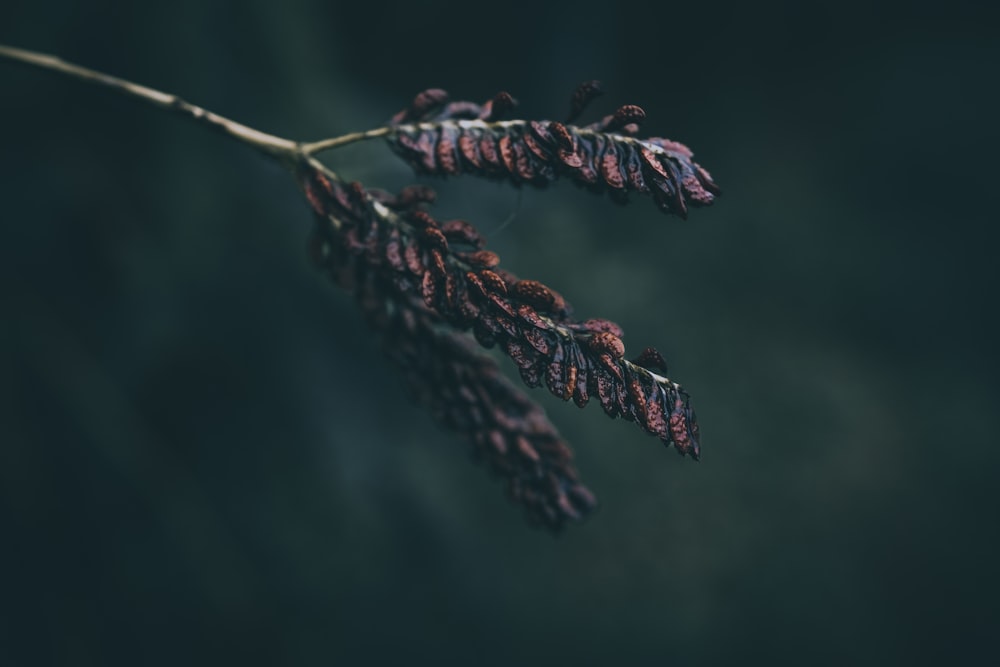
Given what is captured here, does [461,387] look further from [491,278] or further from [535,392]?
[535,392]

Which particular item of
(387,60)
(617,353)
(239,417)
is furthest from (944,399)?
(239,417)

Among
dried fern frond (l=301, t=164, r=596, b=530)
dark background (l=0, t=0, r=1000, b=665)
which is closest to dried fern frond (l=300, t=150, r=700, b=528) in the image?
dried fern frond (l=301, t=164, r=596, b=530)

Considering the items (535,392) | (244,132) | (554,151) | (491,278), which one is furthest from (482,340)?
(535,392)

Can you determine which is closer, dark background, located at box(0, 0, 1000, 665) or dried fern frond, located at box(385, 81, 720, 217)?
dried fern frond, located at box(385, 81, 720, 217)

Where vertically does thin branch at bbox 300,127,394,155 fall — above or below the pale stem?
below

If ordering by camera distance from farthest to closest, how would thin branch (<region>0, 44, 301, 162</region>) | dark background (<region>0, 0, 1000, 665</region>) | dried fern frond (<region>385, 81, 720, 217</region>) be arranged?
dark background (<region>0, 0, 1000, 665</region>)
thin branch (<region>0, 44, 301, 162</region>)
dried fern frond (<region>385, 81, 720, 217</region>)

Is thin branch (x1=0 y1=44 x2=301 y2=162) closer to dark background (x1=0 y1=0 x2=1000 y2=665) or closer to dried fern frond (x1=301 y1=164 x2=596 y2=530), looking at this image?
Result: dried fern frond (x1=301 y1=164 x2=596 y2=530)
